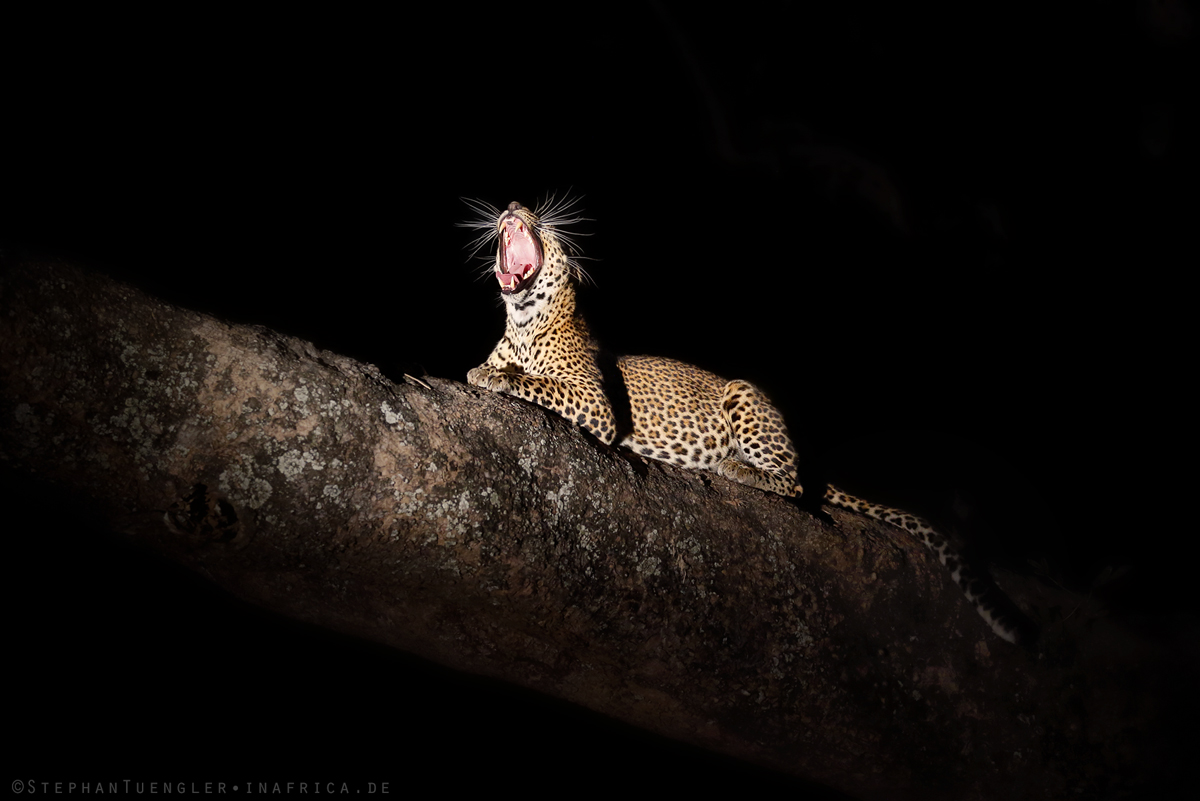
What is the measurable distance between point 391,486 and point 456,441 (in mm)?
274

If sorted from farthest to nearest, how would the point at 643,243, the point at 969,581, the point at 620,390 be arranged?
the point at 643,243, the point at 620,390, the point at 969,581

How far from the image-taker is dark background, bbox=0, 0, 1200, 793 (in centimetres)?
390

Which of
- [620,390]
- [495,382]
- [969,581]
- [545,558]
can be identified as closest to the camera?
[545,558]

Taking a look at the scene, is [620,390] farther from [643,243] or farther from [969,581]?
[643,243]

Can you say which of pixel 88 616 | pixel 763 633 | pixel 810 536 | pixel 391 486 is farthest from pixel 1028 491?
pixel 88 616

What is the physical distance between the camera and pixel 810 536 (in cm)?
294

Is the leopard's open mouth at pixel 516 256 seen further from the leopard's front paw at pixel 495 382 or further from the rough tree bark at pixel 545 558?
the rough tree bark at pixel 545 558

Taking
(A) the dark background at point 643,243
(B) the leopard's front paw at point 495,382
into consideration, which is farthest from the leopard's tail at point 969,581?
(B) the leopard's front paw at point 495,382

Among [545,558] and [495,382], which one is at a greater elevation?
[495,382]

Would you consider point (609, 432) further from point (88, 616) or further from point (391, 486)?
point (88, 616)

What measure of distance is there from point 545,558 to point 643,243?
5666mm

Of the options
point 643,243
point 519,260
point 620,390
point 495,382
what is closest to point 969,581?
point 620,390

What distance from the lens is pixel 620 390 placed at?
4.44 meters

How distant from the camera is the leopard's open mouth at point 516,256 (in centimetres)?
435
